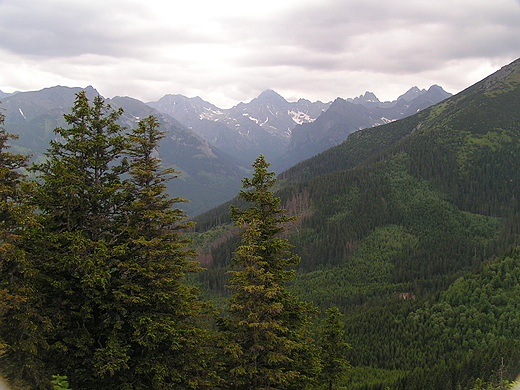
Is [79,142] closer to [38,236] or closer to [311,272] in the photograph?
[38,236]

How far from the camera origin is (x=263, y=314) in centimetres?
2078

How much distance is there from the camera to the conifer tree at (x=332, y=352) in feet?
106

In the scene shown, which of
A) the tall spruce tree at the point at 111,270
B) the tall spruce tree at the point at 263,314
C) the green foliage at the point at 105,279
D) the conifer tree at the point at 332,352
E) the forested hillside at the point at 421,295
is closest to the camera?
the green foliage at the point at 105,279

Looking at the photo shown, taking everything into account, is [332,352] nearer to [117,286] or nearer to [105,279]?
[117,286]

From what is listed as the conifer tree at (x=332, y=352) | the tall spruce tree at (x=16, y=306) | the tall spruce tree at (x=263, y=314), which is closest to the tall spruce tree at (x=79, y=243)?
the tall spruce tree at (x=16, y=306)

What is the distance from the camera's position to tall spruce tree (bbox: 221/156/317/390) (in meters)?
20.2

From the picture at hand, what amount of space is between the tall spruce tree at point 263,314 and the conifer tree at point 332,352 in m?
10.2

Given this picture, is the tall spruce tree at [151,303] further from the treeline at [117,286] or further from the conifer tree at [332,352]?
the conifer tree at [332,352]

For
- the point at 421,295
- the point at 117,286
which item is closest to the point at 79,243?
the point at 117,286

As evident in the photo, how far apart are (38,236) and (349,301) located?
13577cm

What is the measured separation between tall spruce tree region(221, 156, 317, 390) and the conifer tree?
33.4 feet

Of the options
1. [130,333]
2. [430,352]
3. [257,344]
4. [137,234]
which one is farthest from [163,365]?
[430,352]

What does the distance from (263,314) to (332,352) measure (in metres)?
15.8

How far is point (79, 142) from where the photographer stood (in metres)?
20.6
